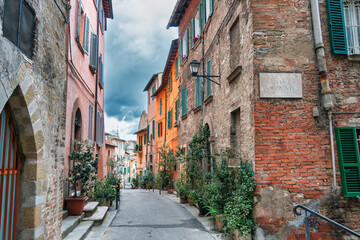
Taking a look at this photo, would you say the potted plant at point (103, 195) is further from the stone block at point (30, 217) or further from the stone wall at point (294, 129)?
the stone wall at point (294, 129)

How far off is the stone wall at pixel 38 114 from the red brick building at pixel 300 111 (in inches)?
150

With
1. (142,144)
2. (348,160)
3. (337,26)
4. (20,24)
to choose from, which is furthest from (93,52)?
(142,144)

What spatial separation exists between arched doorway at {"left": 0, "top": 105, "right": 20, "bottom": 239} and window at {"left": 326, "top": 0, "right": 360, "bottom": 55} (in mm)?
6176

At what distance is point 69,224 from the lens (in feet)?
20.5

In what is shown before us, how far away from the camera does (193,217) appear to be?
8.88 meters

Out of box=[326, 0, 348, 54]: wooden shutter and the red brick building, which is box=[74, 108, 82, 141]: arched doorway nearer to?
the red brick building

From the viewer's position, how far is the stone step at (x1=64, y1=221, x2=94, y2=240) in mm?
5829

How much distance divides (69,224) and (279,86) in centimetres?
540

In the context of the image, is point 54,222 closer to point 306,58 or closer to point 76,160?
point 76,160

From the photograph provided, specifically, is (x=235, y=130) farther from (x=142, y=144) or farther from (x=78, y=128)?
(x=142, y=144)

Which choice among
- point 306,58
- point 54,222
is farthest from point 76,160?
point 306,58

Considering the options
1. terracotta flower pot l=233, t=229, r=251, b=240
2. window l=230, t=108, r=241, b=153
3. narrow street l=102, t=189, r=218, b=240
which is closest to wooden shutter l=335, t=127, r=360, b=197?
terracotta flower pot l=233, t=229, r=251, b=240

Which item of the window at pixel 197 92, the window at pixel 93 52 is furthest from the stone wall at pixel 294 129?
the window at pixel 93 52

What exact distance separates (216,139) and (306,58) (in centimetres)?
388
